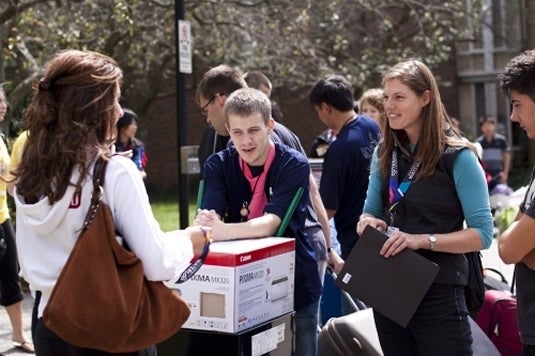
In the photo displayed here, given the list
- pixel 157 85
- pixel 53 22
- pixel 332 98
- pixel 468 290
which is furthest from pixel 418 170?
pixel 157 85

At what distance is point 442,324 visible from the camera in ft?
12.2

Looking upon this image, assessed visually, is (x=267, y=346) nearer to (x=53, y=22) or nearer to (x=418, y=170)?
(x=418, y=170)

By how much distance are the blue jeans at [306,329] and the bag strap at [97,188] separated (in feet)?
5.21

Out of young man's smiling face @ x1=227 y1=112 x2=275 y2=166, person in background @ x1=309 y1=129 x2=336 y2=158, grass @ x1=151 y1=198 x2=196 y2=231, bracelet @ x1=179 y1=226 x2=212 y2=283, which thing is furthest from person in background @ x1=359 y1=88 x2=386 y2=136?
grass @ x1=151 y1=198 x2=196 y2=231

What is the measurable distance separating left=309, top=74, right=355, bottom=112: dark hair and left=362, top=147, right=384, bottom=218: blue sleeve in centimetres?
187

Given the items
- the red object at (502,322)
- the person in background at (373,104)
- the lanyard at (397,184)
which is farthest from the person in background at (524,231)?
the person in background at (373,104)

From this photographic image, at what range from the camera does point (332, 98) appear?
19.3 feet

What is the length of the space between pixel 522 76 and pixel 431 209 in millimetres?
→ 672

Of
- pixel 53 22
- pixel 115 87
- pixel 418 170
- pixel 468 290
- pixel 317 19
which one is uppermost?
pixel 317 19

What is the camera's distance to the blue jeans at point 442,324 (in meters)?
3.71

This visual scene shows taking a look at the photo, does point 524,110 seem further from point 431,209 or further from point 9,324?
point 9,324

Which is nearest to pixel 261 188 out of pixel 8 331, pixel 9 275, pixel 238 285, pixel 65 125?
pixel 238 285

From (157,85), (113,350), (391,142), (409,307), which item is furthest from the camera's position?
(157,85)

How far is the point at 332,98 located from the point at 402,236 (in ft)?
7.71
